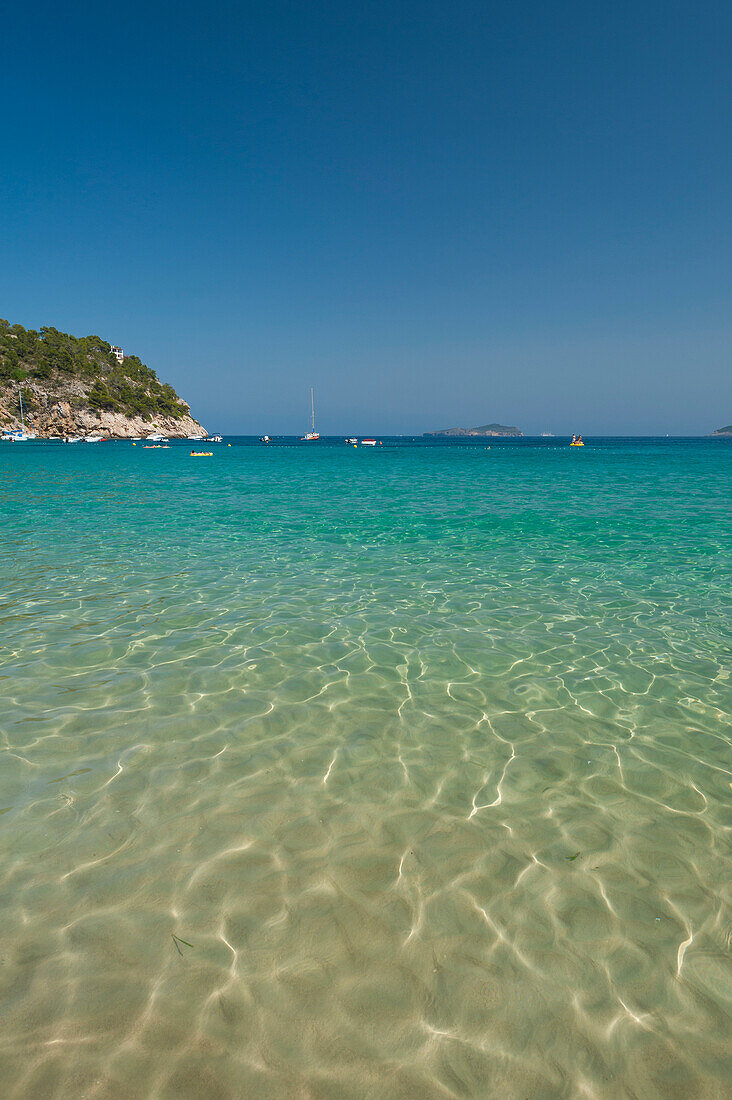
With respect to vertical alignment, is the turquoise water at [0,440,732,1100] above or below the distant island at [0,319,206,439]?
below

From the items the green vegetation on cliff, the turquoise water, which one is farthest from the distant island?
the turquoise water

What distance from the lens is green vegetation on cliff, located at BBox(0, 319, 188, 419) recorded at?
4144 inches

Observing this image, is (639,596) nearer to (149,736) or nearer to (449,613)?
(449,613)

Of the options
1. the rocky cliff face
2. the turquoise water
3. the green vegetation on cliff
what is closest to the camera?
the turquoise water

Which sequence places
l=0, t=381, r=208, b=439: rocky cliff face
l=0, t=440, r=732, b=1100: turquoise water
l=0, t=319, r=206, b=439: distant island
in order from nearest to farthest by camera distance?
l=0, t=440, r=732, b=1100: turquoise water
l=0, t=381, r=208, b=439: rocky cliff face
l=0, t=319, r=206, b=439: distant island

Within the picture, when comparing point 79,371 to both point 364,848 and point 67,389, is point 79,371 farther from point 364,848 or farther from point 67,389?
point 364,848

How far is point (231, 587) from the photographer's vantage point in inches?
374

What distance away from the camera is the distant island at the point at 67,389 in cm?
10262

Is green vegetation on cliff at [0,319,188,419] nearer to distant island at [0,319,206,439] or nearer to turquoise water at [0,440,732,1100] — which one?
distant island at [0,319,206,439]

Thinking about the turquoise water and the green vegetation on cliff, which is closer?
the turquoise water

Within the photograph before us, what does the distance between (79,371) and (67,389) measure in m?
6.02

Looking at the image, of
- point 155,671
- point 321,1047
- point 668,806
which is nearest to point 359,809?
point 321,1047

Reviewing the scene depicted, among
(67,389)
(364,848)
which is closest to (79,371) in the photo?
(67,389)

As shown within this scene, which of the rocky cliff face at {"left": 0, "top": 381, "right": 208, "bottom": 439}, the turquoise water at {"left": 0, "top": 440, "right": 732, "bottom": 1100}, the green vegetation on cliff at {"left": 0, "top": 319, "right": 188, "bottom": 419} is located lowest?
the turquoise water at {"left": 0, "top": 440, "right": 732, "bottom": 1100}
